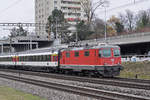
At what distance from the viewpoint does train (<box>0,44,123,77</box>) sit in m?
22.6

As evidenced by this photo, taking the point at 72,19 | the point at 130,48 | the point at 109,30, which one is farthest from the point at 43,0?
the point at 130,48

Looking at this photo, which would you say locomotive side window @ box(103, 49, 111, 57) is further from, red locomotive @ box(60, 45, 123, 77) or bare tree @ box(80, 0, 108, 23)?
bare tree @ box(80, 0, 108, 23)

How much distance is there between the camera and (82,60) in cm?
2453

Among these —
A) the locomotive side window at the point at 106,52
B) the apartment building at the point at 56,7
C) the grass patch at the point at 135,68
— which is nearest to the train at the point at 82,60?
the locomotive side window at the point at 106,52

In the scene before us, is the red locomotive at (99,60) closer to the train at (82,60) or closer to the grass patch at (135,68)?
the train at (82,60)

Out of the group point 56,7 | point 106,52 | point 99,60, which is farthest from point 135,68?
point 56,7

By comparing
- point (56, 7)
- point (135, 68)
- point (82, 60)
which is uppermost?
point (56, 7)

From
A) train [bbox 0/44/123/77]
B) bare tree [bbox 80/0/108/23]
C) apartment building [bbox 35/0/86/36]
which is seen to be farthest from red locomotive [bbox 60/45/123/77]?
apartment building [bbox 35/0/86/36]

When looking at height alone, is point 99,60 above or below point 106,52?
below

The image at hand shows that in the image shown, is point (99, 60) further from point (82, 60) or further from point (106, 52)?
point (82, 60)

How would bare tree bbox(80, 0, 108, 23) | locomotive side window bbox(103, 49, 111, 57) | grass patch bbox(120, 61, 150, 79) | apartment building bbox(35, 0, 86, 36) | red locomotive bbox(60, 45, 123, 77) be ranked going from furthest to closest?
apartment building bbox(35, 0, 86, 36) < bare tree bbox(80, 0, 108, 23) < grass patch bbox(120, 61, 150, 79) < locomotive side window bbox(103, 49, 111, 57) < red locomotive bbox(60, 45, 123, 77)

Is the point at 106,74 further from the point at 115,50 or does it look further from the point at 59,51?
the point at 59,51

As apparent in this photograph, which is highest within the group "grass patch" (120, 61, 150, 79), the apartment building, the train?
the apartment building

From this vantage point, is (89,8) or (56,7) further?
(56,7)
